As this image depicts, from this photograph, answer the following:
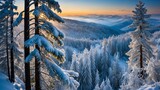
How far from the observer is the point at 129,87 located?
122 feet

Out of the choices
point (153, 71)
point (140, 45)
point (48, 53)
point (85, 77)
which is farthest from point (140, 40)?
point (85, 77)

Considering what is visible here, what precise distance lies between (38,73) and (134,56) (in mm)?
21909

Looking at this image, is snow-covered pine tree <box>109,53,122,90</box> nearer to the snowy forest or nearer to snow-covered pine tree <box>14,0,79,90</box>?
the snowy forest

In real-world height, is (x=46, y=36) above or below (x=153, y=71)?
above

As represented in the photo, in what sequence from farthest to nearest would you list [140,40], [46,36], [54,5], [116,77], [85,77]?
[116,77] → [85,77] → [140,40] → [46,36] → [54,5]

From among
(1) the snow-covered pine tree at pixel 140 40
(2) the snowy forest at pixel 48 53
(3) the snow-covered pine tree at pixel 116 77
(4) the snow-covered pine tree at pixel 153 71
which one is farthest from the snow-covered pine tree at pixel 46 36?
(3) the snow-covered pine tree at pixel 116 77

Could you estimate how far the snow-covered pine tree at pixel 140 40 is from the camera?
33875 millimetres

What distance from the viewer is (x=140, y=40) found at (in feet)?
109

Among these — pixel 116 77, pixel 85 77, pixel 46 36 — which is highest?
pixel 46 36

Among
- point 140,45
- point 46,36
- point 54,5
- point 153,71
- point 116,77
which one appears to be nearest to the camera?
point 54,5

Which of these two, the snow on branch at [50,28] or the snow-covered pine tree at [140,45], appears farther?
the snow-covered pine tree at [140,45]

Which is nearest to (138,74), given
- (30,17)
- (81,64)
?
(30,17)

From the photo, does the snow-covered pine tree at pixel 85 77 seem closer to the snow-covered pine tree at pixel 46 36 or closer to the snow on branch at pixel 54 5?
the snow-covered pine tree at pixel 46 36

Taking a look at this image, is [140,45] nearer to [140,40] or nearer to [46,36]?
[140,40]
